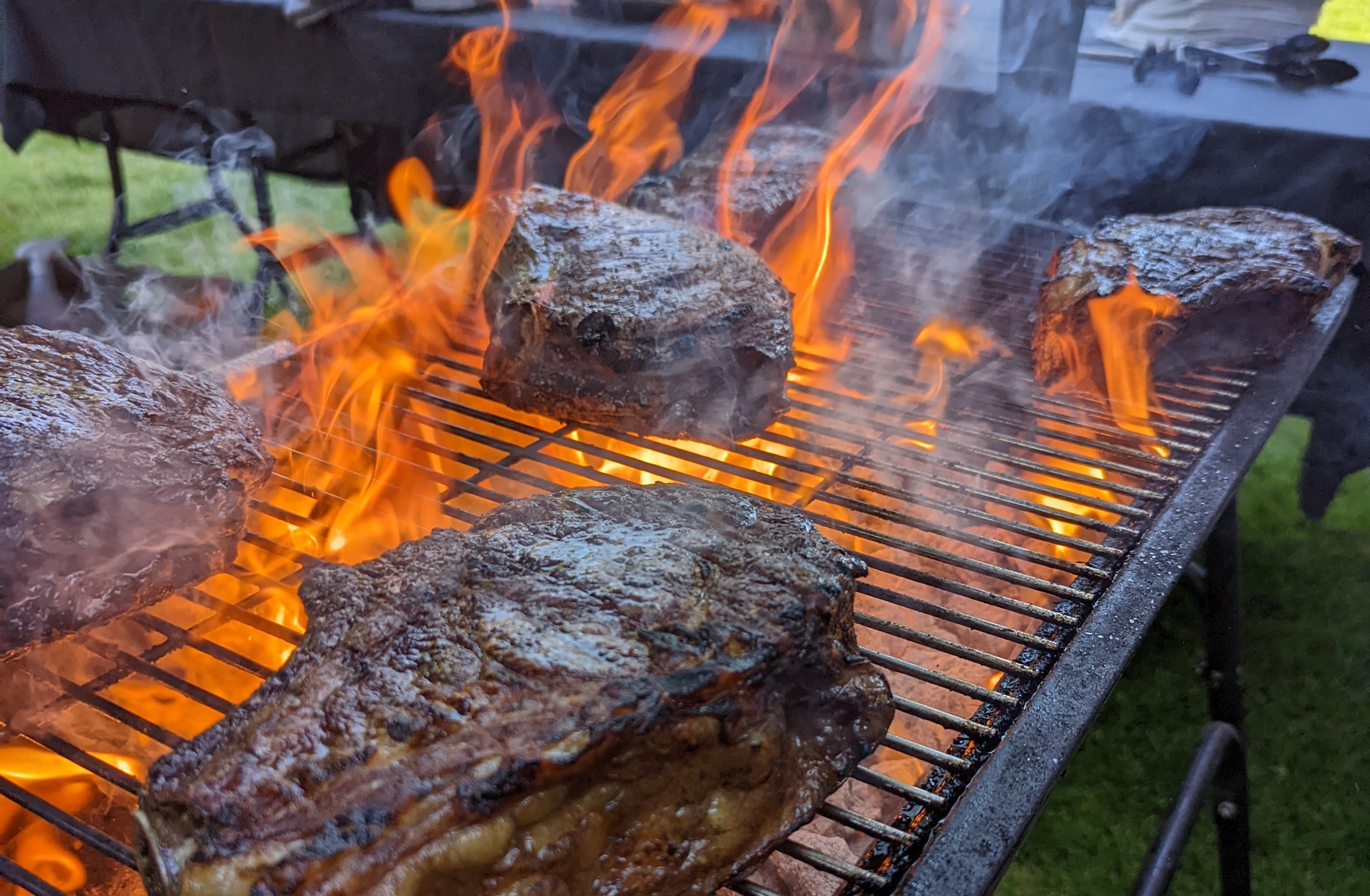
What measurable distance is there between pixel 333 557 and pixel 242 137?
508 centimetres

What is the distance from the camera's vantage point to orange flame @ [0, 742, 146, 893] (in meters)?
1.98

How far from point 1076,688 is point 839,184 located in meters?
2.87

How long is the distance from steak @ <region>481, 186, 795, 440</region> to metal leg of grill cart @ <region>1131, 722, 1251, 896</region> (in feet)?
4.55

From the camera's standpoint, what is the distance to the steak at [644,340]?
285 cm

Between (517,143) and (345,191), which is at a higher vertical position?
(517,143)

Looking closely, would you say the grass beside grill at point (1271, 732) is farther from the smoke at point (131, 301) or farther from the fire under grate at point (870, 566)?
the smoke at point (131, 301)

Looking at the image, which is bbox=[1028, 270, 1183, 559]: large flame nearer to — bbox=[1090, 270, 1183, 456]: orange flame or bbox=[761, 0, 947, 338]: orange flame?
bbox=[1090, 270, 1183, 456]: orange flame

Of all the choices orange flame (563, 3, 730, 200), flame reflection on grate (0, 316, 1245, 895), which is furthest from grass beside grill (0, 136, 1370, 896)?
orange flame (563, 3, 730, 200)

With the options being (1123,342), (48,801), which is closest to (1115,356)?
(1123,342)

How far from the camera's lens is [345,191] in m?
9.45

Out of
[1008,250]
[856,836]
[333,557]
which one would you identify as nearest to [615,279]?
[333,557]

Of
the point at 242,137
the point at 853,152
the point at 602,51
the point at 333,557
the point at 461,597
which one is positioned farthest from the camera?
the point at 242,137

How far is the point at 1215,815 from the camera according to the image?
9.37 ft

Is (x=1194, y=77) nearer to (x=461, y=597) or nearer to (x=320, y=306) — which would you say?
(x=320, y=306)
